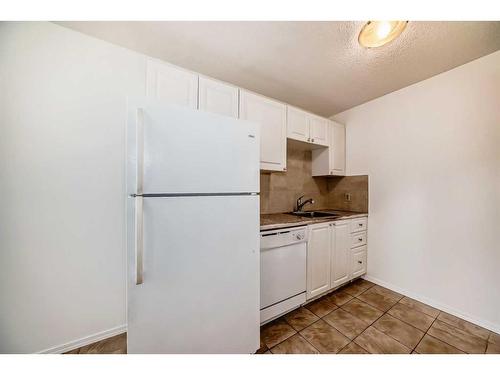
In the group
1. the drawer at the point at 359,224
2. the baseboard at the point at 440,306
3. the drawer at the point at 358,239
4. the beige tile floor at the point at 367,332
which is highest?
the drawer at the point at 359,224

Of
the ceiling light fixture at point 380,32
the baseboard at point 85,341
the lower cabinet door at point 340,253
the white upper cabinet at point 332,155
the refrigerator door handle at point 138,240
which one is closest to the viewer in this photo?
the refrigerator door handle at point 138,240

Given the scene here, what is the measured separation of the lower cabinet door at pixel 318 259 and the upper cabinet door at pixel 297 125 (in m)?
1.01

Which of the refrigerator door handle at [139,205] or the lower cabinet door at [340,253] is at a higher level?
the refrigerator door handle at [139,205]

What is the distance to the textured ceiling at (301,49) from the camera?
3.92ft

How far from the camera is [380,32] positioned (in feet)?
3.58

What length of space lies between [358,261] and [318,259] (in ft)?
2.45

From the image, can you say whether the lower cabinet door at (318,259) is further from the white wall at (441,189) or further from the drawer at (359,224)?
the white wall at (441,189)

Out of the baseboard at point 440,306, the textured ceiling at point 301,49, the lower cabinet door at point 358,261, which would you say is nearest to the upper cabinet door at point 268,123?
the textured ceiling at point 301,49

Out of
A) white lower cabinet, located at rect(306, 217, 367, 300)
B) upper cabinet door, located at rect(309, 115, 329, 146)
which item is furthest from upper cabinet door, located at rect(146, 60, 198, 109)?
white lower cabinet, located at rect(306, 217, 367, 300)

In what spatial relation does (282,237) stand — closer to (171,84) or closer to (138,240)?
(138,240)

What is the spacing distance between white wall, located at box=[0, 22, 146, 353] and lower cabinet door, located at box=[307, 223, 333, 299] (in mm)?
1602

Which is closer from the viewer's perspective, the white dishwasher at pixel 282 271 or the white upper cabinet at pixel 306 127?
the white dishwasher at pixel 282 271

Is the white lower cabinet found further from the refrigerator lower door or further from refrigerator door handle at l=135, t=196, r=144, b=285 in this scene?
refrigerator door handle at l=135, t=196, r=144, b=285
